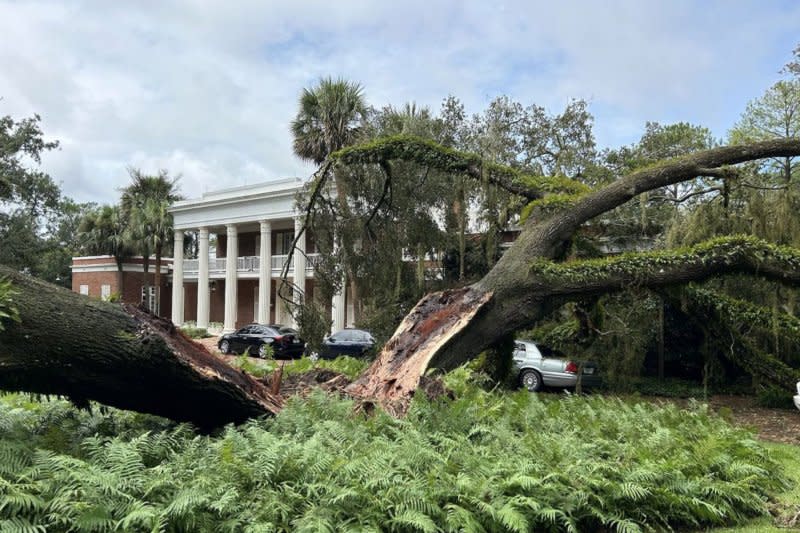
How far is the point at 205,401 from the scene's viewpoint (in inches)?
217

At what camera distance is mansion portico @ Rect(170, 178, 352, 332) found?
29358mm

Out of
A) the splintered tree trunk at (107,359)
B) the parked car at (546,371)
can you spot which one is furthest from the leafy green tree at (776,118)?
the splintered tree trunk at (107,359)

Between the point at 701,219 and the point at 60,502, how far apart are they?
11.7m

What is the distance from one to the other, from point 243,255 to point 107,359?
32525 millimetres

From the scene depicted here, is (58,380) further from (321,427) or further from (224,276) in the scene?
(224,276)

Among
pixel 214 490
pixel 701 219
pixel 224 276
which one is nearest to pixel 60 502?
pixel 214 490

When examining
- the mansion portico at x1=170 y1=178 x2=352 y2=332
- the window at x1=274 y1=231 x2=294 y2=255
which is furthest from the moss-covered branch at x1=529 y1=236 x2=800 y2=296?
the window at x1=274 y1=231 x2=294 y2=255

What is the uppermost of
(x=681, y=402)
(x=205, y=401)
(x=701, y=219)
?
(x=701, y=219)

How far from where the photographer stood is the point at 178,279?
34.8 metres

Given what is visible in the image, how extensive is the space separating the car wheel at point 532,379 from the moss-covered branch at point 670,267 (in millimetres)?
6265

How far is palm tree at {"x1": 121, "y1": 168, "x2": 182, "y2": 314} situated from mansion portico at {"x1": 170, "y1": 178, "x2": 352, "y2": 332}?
802mm

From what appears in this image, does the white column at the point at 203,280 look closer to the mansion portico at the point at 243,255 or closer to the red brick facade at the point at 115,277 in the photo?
the mansion portico at the point at 243,255

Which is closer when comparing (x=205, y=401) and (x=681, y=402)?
(x=205, y=401)

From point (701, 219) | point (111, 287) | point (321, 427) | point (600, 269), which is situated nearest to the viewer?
point (321, 427)
